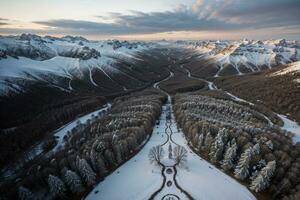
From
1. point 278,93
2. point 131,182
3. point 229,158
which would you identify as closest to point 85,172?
point 131,182

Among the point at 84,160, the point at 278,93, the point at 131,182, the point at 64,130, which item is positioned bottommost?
the point at 64,130

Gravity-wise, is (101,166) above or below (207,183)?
below

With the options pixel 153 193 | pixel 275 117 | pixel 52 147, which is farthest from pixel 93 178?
pixel 275 117

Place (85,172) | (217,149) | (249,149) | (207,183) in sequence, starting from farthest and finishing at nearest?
(217,149), (249,149), (207,183), (85,172)

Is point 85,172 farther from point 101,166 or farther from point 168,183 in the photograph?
point 168,183

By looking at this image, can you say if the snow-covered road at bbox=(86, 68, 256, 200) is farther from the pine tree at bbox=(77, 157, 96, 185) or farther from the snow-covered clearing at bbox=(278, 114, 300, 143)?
the snow-covered clearing at bbox=(278, 114, 300, 143)

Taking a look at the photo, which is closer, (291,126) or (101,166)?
(101,166)

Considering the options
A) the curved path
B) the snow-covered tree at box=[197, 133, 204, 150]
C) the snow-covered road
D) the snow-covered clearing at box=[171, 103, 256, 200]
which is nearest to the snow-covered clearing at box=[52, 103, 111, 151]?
the snow-covered road

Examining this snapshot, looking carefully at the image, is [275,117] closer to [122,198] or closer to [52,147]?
[122,198]

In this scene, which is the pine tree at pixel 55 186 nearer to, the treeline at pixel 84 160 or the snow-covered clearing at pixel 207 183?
the treeline at pixel 84 160
